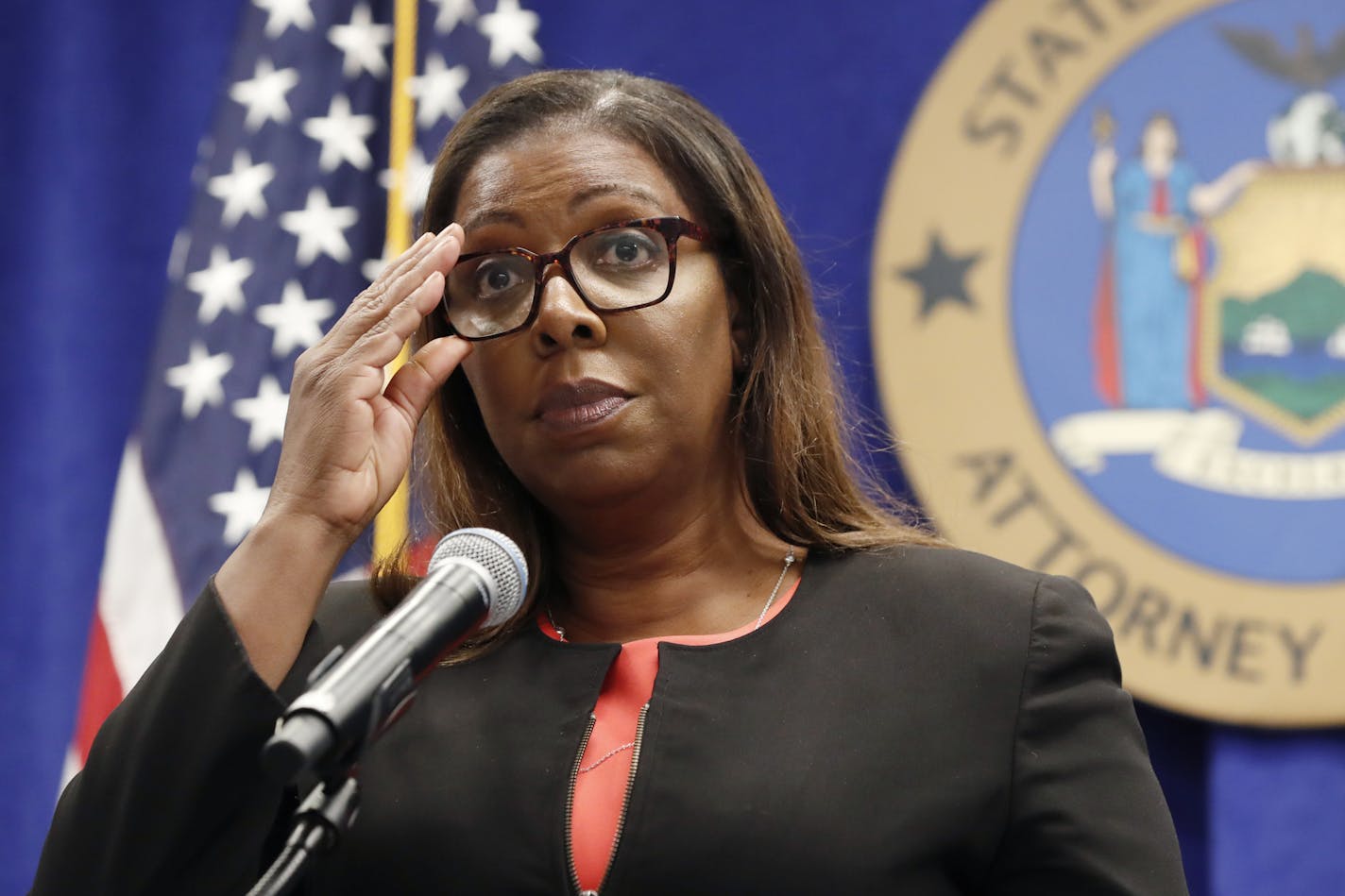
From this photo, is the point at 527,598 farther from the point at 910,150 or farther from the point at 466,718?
the point at 910,150

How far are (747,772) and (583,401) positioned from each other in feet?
1.23

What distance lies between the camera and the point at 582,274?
4.65 ft

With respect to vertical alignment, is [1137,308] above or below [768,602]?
above

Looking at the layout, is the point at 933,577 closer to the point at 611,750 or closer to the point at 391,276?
the point at 611,750

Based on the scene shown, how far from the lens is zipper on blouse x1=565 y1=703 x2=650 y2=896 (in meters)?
1.23

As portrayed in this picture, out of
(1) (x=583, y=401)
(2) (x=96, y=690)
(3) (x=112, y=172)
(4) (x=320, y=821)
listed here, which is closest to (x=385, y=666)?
(4) (x=320, y=821)

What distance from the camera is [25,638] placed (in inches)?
118

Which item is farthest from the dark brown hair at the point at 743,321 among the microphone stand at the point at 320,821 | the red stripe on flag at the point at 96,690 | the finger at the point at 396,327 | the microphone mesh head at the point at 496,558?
the red stripe on flag at the point at 96,690

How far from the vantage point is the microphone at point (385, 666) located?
0.82m

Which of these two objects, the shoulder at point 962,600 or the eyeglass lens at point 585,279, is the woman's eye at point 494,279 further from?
the shoulder at point 962,600

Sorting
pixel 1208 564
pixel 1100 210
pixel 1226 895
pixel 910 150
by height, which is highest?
pixel 910 150

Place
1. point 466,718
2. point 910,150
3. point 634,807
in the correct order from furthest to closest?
point 910,150, point 466,718, point 634,807

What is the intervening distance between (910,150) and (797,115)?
0.91 feet

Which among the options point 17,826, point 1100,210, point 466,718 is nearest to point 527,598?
point 466,718
